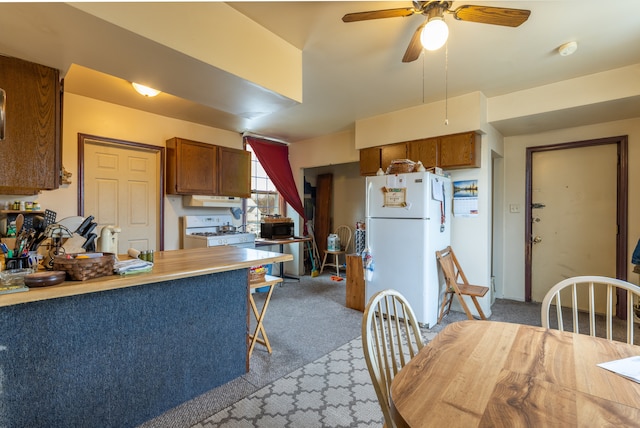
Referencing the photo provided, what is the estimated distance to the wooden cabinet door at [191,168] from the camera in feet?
12.7

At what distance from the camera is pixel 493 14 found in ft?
5.44

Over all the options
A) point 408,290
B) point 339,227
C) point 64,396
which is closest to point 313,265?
point 339,227

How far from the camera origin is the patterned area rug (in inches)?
65.8

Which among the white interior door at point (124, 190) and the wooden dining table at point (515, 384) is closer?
the wooden dining table at point (515, 384)

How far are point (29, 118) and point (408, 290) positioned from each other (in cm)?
332

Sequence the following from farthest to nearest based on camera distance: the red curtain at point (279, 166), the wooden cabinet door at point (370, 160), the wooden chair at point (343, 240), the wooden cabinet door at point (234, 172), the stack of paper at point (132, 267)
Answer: the wooden chair at point (343, 240) < the red curtain at point (279, 166) < the wooden cabinet door at point (234, 172) < the wooden cabinet door at point (370, 160) < the stack of paper at point (132, 267)

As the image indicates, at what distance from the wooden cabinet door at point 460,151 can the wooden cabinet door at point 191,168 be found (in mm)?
3038

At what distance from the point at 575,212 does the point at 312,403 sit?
376 cm

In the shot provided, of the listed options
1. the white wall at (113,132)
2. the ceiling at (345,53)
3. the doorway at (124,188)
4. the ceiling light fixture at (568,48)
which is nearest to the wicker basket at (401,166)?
the ceiling at (345,53)

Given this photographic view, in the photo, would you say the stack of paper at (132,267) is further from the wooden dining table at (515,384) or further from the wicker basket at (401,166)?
the wicker basket at (401,166)

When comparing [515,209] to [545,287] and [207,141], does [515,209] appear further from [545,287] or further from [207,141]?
[207,141]

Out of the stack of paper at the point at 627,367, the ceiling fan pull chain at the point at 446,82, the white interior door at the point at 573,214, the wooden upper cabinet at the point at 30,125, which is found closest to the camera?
the stack of paper at the point at 627,367

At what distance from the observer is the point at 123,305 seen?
1.59 metres

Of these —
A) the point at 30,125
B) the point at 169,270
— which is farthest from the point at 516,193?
the point at 30,125
